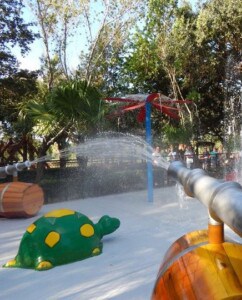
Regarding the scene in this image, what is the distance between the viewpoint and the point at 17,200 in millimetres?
7305

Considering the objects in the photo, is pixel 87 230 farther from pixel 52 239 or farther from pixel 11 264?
pixel 11 264

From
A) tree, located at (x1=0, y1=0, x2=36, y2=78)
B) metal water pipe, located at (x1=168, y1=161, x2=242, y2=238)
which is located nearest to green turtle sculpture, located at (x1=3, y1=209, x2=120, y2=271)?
metal water pipe, located at (x1=168, y1=161, x2=242, y2=238)

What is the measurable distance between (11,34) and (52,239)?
11.3 metres

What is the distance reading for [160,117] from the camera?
18.1m

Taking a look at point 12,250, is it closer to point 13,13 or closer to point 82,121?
point 82,121

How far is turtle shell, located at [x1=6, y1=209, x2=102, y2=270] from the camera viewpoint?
4.40 m

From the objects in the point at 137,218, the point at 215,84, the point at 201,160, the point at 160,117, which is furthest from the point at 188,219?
the point at 215,84

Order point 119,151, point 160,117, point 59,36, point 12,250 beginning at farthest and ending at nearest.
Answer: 1. point 160,117
2. point 59,36
3. point 119,151
4. point 12,250

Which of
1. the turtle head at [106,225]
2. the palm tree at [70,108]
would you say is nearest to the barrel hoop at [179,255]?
the turtle head at [106,225]

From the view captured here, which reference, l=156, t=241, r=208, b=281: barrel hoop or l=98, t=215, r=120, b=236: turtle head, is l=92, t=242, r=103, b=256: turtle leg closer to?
l=98, t=215, r=120, b=236: turtle head

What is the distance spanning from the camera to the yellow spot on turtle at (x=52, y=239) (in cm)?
441

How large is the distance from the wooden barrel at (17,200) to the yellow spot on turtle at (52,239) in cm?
293

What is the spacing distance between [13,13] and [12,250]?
425 inches

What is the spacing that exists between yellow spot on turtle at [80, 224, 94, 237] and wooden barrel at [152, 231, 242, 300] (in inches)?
119
